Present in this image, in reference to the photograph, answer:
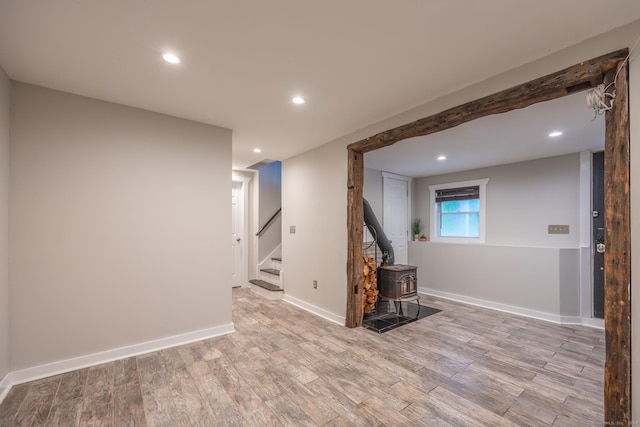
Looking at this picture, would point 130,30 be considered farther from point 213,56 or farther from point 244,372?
point 244,372

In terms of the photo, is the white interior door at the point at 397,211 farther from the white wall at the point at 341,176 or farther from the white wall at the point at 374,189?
the white wall at the point at 341,176

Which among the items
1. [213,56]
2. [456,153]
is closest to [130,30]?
[213,56]

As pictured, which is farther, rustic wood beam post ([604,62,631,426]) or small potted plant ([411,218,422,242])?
small potted plant ([411,218,422,242])

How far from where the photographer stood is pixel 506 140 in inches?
138

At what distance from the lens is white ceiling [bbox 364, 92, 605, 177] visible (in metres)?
2.72

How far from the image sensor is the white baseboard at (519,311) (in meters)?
3.70

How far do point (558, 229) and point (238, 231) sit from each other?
18.2 feet

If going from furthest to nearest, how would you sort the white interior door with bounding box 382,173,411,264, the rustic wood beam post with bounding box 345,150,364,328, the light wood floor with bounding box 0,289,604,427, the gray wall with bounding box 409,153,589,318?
the white interior door with bounding box 382,173,411,264 → the gray wall with bounding box 409,153,589,318 → the rustic wood beam post with bounding box 345,150,364,328 → the light wood floor with bounding box 0,289,604,427

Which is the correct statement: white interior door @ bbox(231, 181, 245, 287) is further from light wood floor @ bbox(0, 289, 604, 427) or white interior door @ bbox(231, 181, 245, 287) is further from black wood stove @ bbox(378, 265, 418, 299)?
black wood stove @ bbox(378, 265, 418, 299)

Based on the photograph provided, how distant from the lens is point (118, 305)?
266cm

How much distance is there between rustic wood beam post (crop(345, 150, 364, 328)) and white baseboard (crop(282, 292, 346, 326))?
0.18 meters

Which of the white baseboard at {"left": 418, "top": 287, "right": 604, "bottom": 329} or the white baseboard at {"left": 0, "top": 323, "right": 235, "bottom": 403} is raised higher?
the white baseboard at {"left": 0, "top": 323, "right": 235, "bottom": 403}

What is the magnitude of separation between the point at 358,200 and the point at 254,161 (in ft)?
8.14

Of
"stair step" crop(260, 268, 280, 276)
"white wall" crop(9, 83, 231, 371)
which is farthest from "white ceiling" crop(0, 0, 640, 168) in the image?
"stair step" crop(260, 268, 280, 276)
